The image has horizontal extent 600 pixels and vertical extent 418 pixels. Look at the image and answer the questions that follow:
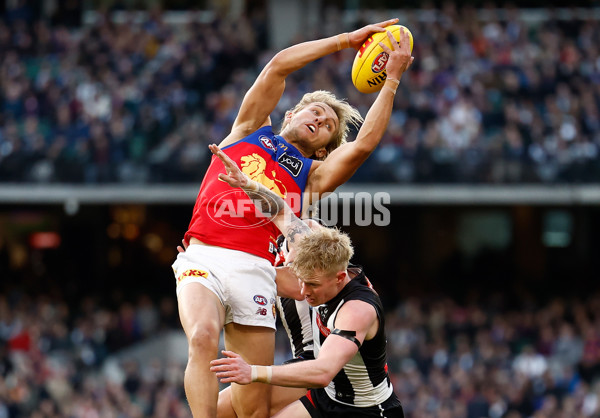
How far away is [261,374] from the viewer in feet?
14.6

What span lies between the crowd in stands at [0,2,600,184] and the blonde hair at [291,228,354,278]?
33.0ft

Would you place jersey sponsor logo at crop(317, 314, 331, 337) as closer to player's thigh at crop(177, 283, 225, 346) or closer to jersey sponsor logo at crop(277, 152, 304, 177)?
player's thigh at crop(177, 283, 225, 346)

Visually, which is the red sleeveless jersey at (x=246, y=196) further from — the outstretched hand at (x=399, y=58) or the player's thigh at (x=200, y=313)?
the outstretched hand at (x=399, y=58)

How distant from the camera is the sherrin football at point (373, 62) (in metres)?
5.71

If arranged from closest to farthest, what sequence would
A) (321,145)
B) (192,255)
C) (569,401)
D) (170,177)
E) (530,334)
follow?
(192,255), (321,145), (569,401), (530,334), (170,177)

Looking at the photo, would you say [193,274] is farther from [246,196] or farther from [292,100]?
[292,100]

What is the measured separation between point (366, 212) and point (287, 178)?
1224cm

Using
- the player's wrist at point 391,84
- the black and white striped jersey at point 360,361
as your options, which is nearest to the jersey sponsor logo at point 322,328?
the black and white striped jersey at point 360,361

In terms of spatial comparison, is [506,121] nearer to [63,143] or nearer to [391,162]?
[391,162]

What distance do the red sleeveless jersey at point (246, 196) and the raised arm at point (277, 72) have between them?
109 mm

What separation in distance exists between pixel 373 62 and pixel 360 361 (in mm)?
1937

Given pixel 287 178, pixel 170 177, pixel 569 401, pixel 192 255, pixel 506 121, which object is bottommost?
pixel 569 401

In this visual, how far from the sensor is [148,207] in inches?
802

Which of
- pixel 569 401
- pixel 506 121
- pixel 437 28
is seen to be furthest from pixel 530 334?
pixel 437 28
